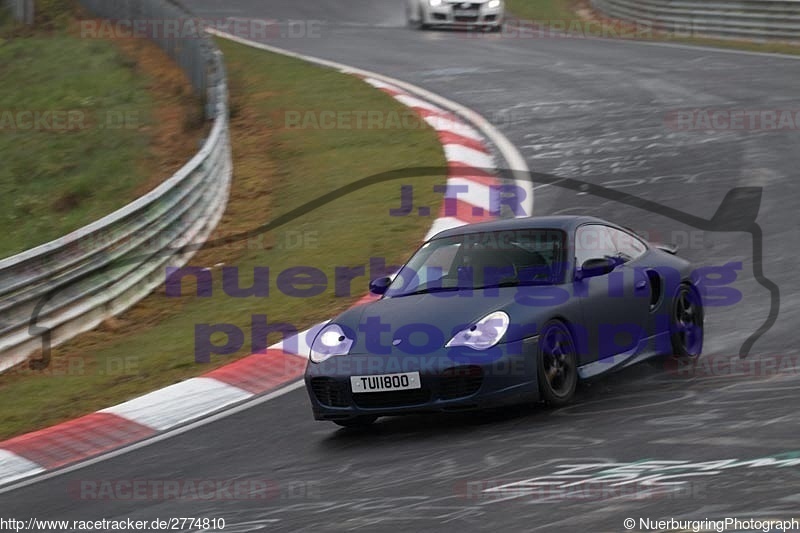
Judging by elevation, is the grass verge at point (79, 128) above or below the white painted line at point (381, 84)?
below

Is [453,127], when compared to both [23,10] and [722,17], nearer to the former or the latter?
[722,17]

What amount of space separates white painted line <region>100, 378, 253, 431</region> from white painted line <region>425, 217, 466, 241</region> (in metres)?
3.98

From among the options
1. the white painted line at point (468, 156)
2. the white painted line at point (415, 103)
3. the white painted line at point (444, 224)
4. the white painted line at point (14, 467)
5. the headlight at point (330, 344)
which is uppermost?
the white painted line at point (415, 103)

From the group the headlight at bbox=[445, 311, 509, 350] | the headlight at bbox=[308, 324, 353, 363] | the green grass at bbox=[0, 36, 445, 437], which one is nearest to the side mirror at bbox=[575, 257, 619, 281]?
the headlight at bbox=[445, 311, 509, 350]

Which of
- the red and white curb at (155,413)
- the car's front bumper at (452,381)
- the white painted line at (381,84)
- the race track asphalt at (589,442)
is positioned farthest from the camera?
the white painted line at (381,84)

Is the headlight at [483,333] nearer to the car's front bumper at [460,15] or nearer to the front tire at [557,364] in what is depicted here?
the front tire at [557,364]

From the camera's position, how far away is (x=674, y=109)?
58.1 feet

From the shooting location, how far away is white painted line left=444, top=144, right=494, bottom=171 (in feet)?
50.3

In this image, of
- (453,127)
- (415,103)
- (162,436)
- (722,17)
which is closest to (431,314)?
(162,436)

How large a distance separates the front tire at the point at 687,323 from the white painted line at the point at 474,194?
4.48m

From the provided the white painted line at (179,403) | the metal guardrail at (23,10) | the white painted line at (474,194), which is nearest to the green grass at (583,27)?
the white painted line at (474,194)

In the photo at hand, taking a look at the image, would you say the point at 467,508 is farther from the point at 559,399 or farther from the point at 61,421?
the point at 61,421

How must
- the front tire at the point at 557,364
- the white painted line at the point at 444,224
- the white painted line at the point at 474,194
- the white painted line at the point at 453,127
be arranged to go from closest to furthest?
the front tire at the point at 557,364 < the white painted line at the point at 444,224 < the white painted line at the point at 474,194 < the white painted line at the point at 453,127

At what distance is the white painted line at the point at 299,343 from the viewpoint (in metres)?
9.90
